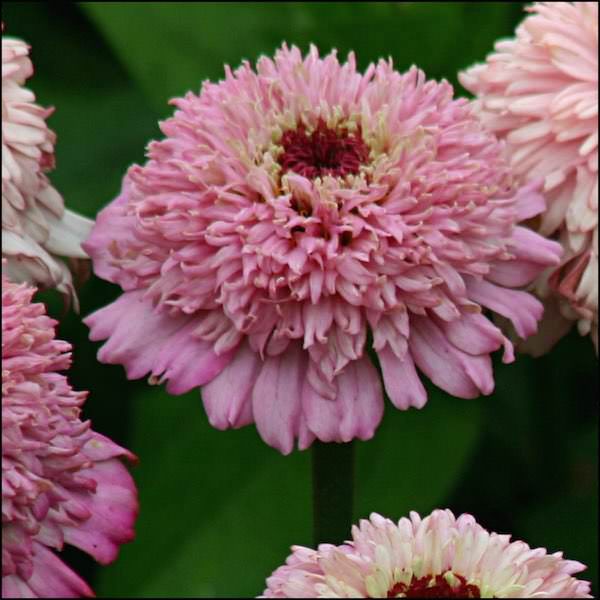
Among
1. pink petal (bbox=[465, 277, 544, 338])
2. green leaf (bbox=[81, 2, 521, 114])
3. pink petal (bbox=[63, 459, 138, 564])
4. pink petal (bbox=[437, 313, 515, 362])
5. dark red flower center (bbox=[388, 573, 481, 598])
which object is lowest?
dark red flower center (bbox=[388, 573, 481, 598])

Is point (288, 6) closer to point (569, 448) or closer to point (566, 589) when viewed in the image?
point (569, 448)

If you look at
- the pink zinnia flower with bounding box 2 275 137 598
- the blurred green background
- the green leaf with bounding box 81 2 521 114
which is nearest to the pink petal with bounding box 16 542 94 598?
the pink zinnia flower with bounding box 2 275 137 598

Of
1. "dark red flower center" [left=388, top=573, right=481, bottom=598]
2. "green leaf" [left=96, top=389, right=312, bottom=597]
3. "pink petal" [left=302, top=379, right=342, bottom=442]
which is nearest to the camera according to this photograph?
"dark red flower center" [left=388, top=573, right=481, bottom=598]

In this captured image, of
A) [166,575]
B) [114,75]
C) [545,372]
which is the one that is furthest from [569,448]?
[114,75]

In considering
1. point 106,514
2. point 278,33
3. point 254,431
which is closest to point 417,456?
point 254,431

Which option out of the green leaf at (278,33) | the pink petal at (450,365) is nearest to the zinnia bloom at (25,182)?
the pink petal at (450,365)

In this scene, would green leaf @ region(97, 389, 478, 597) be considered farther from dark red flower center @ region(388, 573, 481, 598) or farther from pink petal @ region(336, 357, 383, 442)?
dark red flower center @ region(388, 573, 481, 598)

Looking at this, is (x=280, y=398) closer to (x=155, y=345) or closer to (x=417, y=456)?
(x=155, y=345)

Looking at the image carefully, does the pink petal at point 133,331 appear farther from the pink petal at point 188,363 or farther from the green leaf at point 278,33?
the green leaf at point 278,33
